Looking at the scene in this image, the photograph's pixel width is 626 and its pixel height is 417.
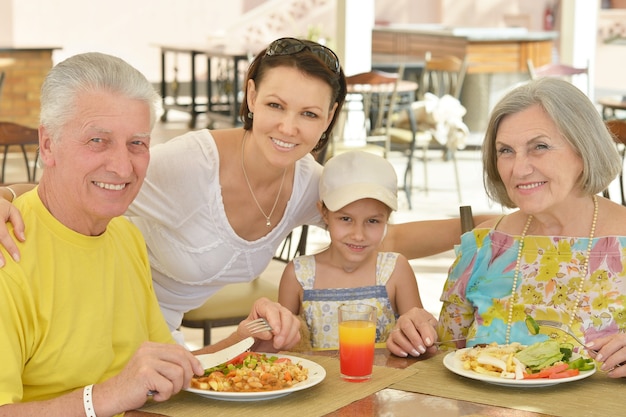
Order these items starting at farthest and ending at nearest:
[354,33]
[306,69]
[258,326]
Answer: [354,33] → [306,69] → [258,326]

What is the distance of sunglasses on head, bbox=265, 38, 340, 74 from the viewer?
224cm

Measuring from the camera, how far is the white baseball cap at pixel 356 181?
2244mm

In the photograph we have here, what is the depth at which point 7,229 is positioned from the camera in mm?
1632

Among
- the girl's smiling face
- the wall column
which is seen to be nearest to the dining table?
the girl's smiling face

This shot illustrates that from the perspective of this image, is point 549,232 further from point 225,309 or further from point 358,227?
point 225,309

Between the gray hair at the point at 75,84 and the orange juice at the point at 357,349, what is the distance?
543mm

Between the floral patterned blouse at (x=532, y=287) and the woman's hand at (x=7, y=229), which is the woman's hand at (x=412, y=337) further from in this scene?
the woman's hand at (x=7, y=229)

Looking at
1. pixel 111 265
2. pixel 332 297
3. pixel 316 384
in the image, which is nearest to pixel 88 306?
pixel 111 265

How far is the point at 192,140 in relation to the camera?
93.3 inches

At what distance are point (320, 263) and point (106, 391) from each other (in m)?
0.89

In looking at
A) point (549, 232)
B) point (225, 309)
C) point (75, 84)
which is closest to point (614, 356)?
point (549, 232)

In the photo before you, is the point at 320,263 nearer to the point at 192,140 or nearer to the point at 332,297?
the point at 332,297

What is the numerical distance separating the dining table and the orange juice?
0.02 meters

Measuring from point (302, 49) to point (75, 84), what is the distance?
2.23 feet
